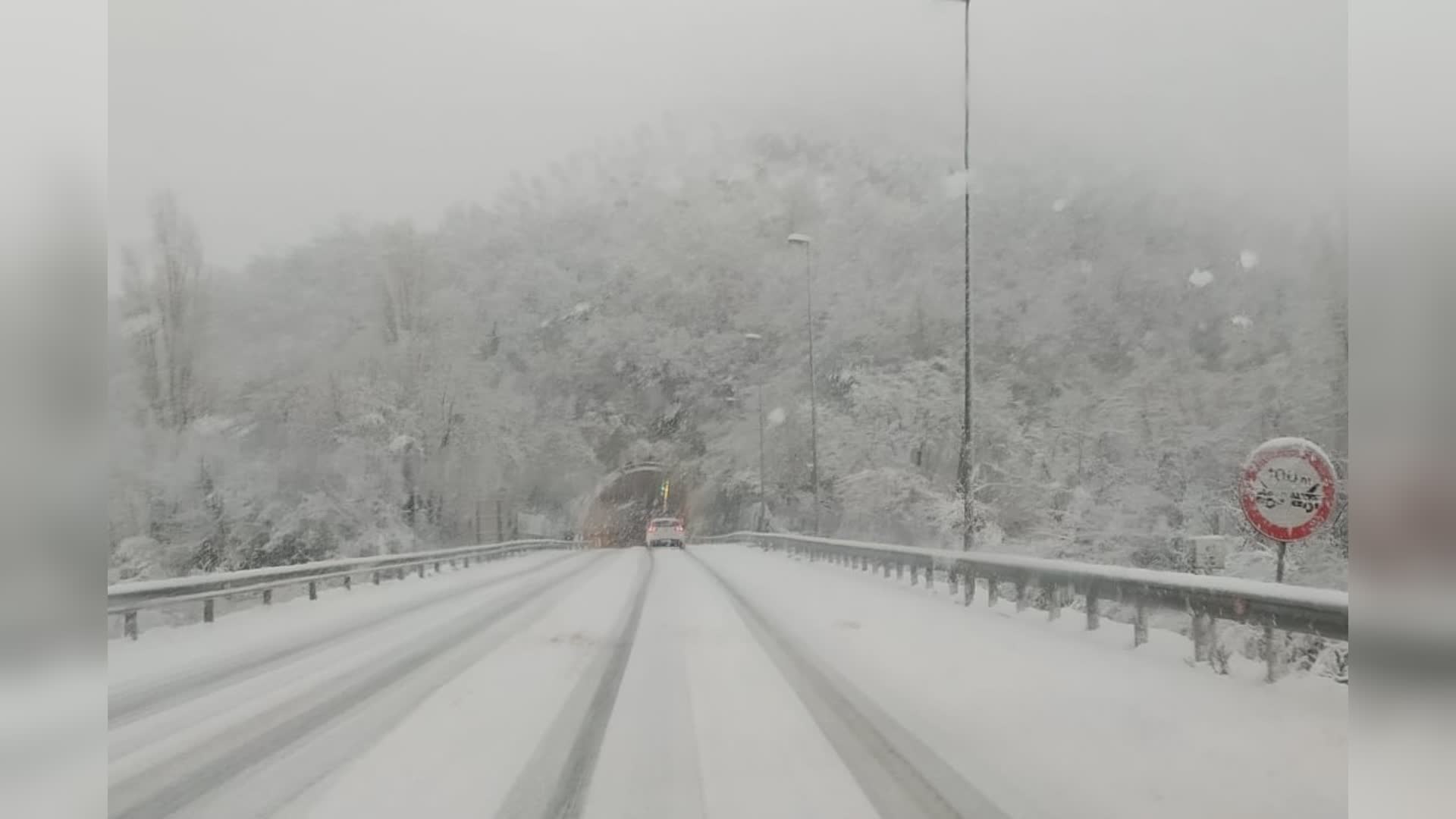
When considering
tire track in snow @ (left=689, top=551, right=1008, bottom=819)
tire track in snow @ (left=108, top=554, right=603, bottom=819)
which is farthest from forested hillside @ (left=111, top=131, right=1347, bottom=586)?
tire track in snow @ (left=689, top=551, right=1008, bottom=819)

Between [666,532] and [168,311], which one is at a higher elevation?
[168,311]

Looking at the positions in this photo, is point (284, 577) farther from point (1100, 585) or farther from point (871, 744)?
point (1100, 585)

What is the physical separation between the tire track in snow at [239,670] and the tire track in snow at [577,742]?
1.36ft

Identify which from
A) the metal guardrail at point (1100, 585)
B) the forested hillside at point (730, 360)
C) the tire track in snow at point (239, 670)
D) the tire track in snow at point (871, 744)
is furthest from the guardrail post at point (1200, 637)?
the tire track in snow at point (239, 670)

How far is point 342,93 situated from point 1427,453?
3.87 meters

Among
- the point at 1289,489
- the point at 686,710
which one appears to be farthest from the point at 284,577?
the point at 1289,489

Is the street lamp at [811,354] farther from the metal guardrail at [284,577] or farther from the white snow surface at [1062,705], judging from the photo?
the metal guardrail at [284,577]

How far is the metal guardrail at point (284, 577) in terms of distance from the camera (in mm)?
2787

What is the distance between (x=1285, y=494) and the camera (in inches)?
127

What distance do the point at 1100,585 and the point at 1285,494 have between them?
830 mm

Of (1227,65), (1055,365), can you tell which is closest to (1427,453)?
(1055,365)

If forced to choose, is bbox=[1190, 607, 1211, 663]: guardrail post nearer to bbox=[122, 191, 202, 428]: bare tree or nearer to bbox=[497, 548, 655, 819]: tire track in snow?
bbox=[497, 548, 655, 819]: tire track in snow

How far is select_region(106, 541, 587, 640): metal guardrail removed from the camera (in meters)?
2.79

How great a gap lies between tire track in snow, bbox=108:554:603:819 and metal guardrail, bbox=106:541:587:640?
9.0 inches
